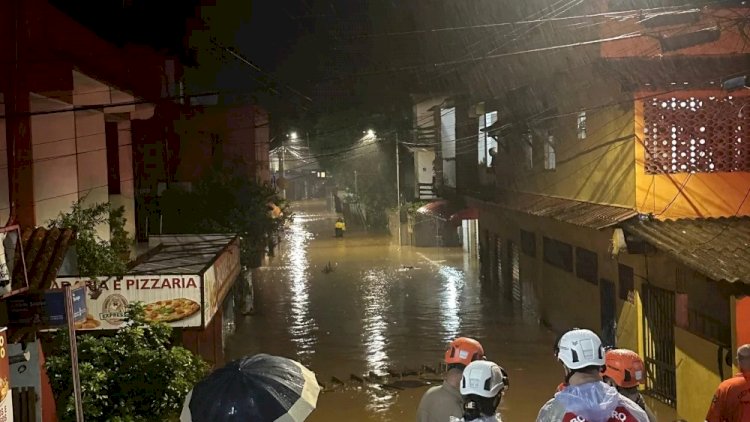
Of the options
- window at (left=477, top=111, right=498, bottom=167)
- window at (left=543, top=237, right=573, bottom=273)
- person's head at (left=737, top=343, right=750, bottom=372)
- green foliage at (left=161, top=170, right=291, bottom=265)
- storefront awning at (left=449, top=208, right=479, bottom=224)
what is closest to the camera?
person's head at (left=737, top=343, right=750, bottom=372)

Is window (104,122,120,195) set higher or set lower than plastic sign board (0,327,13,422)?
higher

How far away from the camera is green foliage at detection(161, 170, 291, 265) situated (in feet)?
78.4

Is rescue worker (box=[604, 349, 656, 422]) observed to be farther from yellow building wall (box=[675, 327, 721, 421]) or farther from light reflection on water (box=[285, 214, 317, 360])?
light reflection on water (box=[285, 214, 317, 360])

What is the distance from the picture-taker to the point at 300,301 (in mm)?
27266

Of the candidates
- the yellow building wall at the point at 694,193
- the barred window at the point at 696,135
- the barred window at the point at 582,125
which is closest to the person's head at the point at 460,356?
the yellow building wall at the point at 694,193

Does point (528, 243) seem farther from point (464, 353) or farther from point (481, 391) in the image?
point (481, 391)

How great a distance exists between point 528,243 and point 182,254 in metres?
11.5

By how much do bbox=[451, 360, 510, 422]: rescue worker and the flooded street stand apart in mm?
10033

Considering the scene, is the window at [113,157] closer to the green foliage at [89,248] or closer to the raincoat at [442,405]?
the green foliage at [89,248]

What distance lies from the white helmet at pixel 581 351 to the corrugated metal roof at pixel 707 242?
6449 mm

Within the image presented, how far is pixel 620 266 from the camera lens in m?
15.7

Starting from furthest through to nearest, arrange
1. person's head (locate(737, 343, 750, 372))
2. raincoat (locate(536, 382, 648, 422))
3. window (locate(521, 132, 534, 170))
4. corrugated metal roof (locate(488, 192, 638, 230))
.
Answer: window (locate(521, 132, 534, 170))
corrugated metal roof (locate(488, 192, 638, 230))
person's head (locate(737, 343, 750, 372))
raincoat (locate(536, 382, 648, 422))

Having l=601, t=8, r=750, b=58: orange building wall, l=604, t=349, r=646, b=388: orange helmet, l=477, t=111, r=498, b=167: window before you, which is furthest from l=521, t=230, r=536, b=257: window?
l=604, t=349, r=646, b=388: orange helmet

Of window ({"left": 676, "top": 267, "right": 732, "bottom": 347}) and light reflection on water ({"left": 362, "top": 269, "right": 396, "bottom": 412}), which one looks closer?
window ({"left": 676, "top": 267, "right": 732, "bottom": 347})
